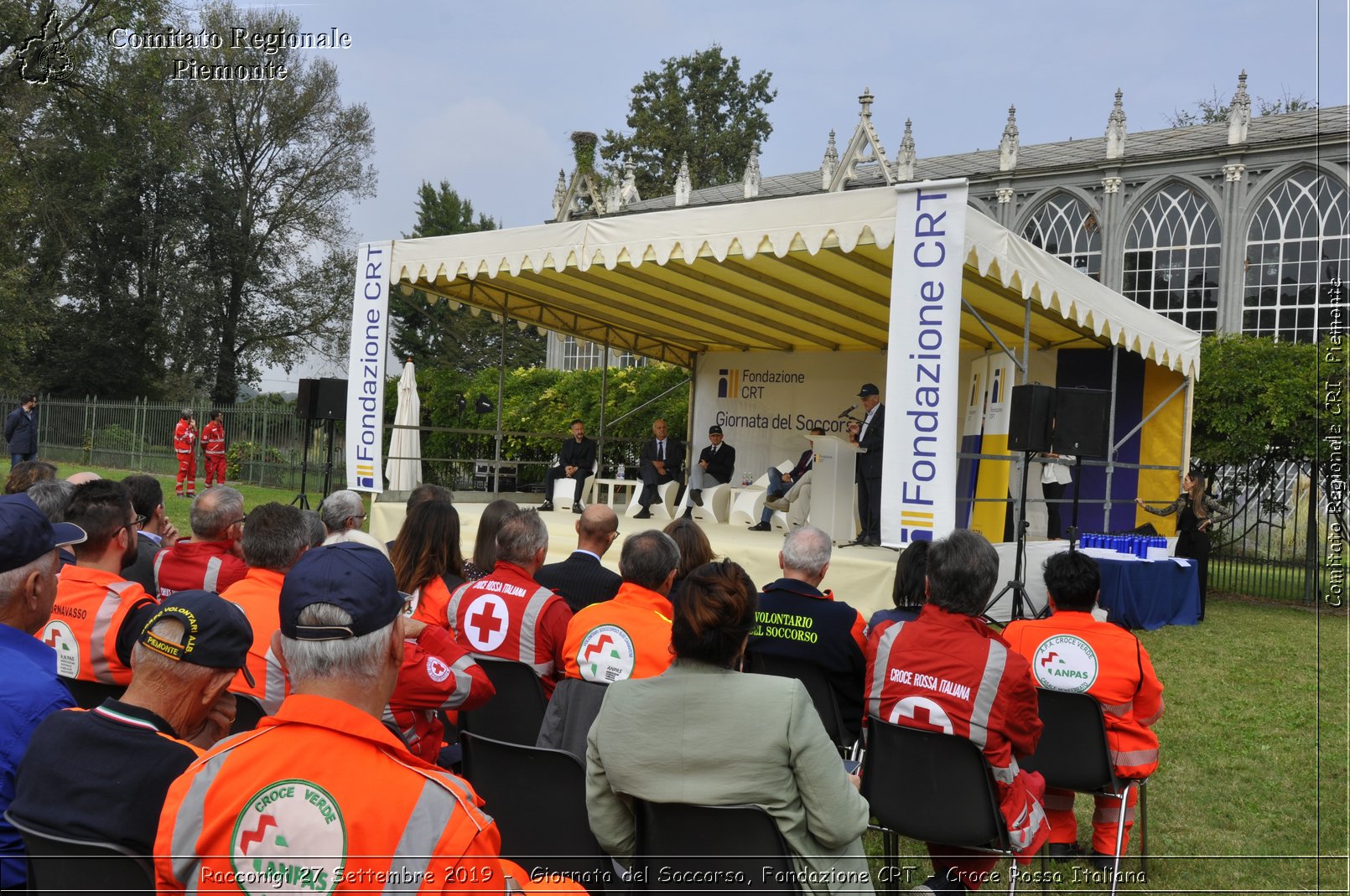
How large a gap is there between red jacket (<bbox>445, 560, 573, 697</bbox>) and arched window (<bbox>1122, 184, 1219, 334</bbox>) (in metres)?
24.3

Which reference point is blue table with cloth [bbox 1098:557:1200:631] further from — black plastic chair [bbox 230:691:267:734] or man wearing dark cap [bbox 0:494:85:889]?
man wearing dark cap [bbox 0:494:85:889]

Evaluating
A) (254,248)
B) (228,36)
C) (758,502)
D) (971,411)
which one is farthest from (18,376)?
(971,411)

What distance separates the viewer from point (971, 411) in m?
10.8

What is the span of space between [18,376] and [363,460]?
2527 centimetres

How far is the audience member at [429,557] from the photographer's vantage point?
11.2ft

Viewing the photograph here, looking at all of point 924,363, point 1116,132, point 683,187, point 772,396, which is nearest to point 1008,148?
point 1116,132

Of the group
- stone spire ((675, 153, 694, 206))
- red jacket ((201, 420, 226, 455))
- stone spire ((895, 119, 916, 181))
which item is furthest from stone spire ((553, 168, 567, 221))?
red jacket ((201, 420, 226, 455))

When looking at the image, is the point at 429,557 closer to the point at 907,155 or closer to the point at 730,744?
the point at 730,744

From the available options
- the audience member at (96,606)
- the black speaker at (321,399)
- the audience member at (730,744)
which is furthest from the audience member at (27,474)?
the black speaker at (321,399)

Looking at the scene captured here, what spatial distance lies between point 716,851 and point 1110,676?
1.84 metres

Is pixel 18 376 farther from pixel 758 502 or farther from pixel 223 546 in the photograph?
pixel 223 546

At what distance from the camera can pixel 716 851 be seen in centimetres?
204

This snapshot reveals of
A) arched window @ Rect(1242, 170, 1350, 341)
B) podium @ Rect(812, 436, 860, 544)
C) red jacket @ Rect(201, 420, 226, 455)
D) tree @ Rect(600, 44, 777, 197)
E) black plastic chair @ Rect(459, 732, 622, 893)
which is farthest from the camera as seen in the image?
tree @ Rect(600, 44, 777, 197)

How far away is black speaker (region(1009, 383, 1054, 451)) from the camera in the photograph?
22.7ft
